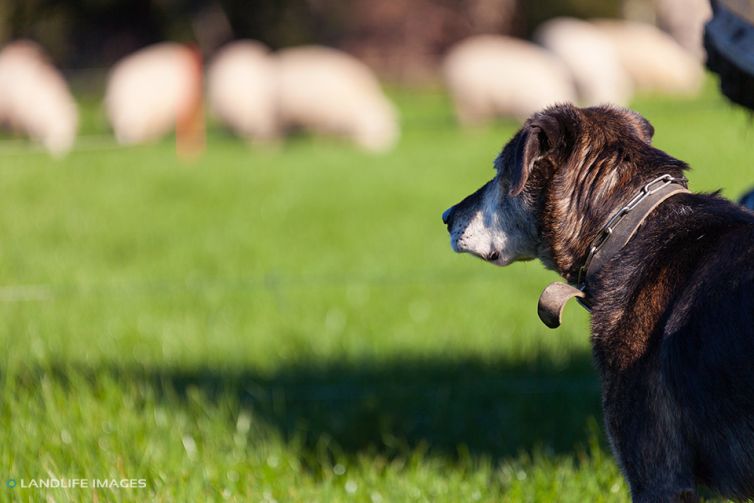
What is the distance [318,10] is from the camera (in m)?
42.8

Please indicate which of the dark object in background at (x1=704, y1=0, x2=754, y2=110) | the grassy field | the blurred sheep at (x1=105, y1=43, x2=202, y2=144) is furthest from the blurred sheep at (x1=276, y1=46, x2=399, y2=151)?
the dark object in background at (x1=704, y1=0, x2=754, y2=110)

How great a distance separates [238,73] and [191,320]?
1628 cm

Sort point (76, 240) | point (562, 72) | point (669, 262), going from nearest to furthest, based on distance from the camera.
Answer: point (669, 262) → point (76, 240) → point (562, 72)

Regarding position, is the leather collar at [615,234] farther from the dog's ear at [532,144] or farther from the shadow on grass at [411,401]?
the shadow on grass at [411,401]

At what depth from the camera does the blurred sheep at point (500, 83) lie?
2370 centimetres

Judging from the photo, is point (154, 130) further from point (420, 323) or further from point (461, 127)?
point (420, 323)

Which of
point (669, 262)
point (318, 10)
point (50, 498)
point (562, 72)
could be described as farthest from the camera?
point (318, 10)

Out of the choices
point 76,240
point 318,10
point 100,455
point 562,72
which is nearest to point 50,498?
point 100,455

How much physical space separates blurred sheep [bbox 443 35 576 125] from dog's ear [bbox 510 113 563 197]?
20.5 metres

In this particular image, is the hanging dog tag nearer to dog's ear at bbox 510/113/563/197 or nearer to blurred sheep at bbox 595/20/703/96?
dog's ear at bbox 510/113/563/197

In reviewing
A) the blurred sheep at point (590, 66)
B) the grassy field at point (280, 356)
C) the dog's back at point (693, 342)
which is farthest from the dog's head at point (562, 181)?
the blurred sheep at point (590, 66)

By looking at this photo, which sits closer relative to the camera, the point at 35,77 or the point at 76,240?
the point at 76,240

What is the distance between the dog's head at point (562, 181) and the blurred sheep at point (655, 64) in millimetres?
28026

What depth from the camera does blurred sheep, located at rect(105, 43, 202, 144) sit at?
2120 cm
